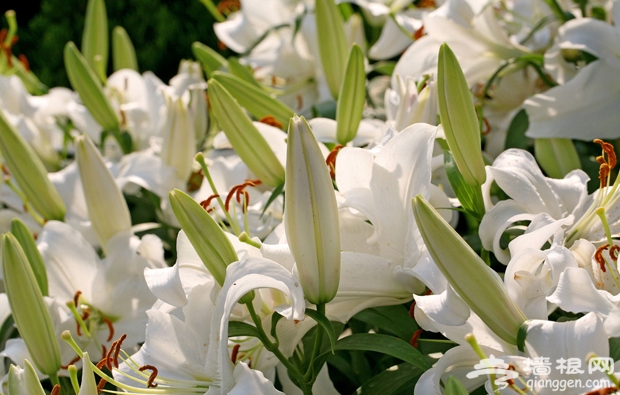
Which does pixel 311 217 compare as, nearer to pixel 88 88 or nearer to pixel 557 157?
pixel 557 157

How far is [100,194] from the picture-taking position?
645mm

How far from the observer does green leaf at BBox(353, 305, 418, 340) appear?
1.73ft

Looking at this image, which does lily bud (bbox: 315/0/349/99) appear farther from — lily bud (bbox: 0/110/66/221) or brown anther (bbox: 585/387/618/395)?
brown anther (bbox: 585/387/618/395)

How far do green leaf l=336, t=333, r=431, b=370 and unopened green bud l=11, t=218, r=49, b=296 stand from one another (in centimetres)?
27

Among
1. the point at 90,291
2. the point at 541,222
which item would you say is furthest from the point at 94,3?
the point at 541,222

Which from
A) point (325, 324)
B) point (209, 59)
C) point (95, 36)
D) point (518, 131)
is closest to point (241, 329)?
point (325, 324)

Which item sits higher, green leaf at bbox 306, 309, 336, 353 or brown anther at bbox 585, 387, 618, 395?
brown anther at bbox 585, 387, 618, 395

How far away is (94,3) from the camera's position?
103 cm

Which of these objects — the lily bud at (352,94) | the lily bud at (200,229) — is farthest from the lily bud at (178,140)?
the lily bud at (200,229)

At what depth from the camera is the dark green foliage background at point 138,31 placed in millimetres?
2180

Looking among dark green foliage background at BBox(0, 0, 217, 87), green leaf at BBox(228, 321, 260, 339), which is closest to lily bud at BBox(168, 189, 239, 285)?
green leaf at BBox(228, 321, 260, 339)

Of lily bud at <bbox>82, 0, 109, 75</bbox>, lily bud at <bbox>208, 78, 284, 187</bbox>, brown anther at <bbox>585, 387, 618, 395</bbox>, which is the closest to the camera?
brown anther at <bbox>585, 387, 618, 395</bbox>

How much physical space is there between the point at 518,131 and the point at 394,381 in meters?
0.33

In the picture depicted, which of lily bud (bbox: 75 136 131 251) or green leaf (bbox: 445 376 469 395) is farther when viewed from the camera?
lily bud (bbox: 75 136 131 251)
